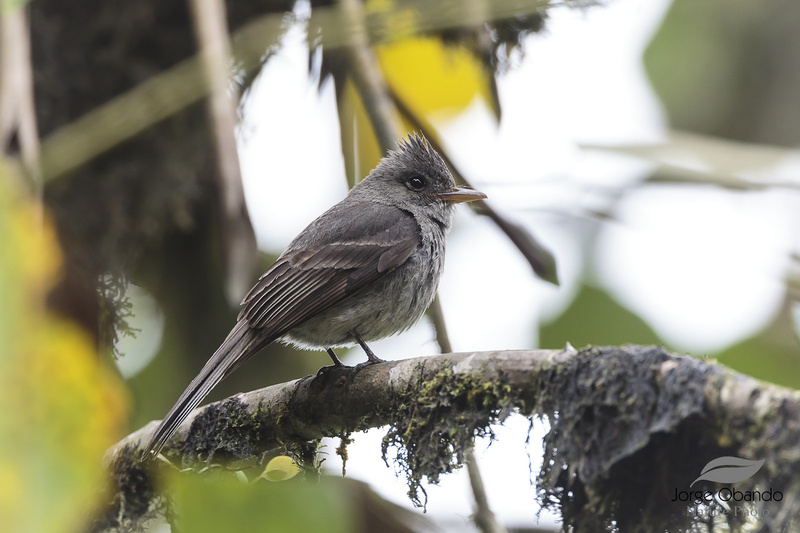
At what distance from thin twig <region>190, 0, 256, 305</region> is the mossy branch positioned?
52 cm

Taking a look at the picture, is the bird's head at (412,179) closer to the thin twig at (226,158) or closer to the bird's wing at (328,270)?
the bird's wing at (328,270)

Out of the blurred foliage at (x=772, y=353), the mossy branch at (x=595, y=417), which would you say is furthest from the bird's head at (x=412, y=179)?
the blurred foliage at (x=772, y=353)

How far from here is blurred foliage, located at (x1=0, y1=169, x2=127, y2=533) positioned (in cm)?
178

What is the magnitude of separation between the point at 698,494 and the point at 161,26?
4315 millimetres

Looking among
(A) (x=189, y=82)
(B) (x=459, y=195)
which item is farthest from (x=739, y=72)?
(A) (x=189, y=82)

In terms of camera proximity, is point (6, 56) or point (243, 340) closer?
point (6, 56)

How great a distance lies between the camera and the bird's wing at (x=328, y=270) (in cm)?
360

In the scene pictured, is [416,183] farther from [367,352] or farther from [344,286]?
[367,352]

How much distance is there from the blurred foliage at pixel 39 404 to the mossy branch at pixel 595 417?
2.91 ft

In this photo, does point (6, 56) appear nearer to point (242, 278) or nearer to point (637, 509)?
point (242, 278)

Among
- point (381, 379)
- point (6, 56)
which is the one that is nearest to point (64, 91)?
point (6, 56)

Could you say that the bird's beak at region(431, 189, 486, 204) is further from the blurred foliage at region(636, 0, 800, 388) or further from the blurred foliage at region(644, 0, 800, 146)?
the blurred foliage at region(644, 0, 800, 146)

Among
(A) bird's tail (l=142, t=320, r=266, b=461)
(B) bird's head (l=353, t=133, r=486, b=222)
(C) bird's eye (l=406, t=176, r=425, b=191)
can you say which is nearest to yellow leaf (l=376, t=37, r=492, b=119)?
(B) bird's head (l=353, t=133, r=486, b=222)

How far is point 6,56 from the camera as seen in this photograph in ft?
10.7
